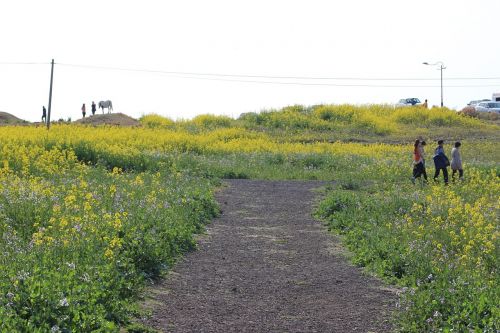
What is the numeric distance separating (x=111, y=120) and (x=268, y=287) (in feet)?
150

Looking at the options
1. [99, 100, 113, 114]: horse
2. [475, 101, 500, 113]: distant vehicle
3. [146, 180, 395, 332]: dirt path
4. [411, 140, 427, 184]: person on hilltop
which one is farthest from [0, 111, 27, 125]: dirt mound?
[146, 180, 395, 332]: dirt path

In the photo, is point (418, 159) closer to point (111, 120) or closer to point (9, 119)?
point (111, 120)

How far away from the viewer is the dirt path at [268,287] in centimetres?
887

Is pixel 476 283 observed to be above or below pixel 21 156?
below

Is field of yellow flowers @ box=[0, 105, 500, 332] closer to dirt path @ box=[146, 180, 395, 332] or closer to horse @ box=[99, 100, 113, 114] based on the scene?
dirt path @ box=[146, 180, 395, 332]

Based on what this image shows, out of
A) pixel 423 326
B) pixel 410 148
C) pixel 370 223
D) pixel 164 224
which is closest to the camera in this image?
pixel 423 326

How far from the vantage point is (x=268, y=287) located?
1063 cm

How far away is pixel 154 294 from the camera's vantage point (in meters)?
9.94

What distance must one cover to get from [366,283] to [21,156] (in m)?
16.6

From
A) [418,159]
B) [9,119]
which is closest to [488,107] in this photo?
[9,119]

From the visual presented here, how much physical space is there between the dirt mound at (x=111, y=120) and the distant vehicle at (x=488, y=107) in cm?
3118

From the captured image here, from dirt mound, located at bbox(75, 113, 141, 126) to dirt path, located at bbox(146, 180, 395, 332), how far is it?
1512 inches

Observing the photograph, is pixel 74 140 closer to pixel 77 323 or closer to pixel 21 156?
pixel 21 156

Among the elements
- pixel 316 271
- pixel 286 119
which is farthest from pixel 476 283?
pixel 286 119
